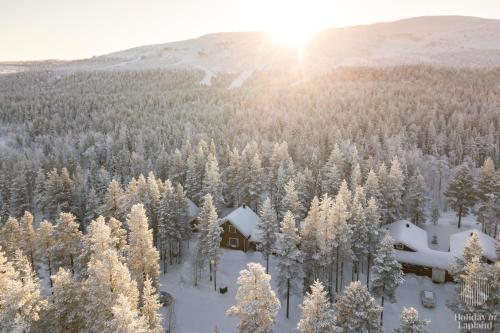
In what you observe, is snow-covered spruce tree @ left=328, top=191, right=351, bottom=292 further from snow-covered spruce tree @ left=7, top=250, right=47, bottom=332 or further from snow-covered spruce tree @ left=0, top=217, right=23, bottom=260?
snow-covered spruce tree @ left=0, top=217, right=23, bottom=260

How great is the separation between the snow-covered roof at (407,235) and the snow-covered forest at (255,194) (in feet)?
6.40

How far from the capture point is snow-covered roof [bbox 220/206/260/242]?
54625mm

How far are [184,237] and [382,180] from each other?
29993mm

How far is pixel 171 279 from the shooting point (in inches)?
1934

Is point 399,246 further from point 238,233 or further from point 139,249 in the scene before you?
point 139,249

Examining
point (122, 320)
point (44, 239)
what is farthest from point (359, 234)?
point (44, 239)

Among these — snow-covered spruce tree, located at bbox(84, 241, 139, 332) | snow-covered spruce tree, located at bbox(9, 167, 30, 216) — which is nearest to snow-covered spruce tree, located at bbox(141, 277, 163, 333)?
snow-covered spruce tree, located at bbox(84, 241, 139, 332)

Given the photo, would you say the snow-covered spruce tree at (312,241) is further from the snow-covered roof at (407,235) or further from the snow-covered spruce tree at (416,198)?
the snow-covered spruce tree at (416,198)

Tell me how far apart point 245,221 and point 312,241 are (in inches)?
713

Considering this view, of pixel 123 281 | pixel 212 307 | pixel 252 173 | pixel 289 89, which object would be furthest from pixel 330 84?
pixel 123 281

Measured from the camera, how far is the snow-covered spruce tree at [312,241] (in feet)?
131

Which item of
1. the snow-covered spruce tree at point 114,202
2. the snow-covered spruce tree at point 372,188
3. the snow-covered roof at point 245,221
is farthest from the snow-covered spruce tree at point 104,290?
the snow-covered spruce tree at point 372,188

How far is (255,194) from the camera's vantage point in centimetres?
6338

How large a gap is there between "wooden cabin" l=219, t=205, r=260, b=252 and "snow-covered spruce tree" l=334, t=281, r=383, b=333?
27374 mm
